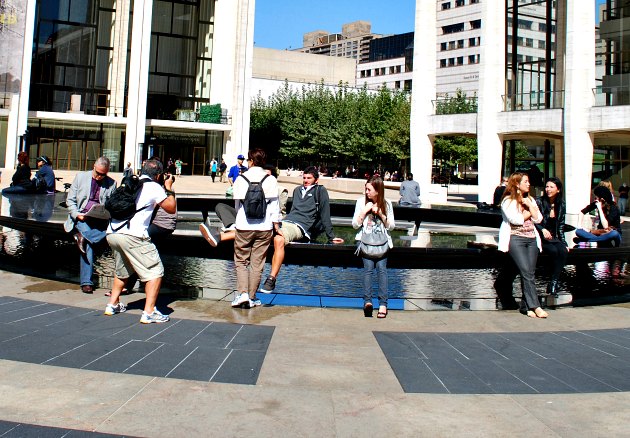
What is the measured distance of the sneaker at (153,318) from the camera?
25.9ft

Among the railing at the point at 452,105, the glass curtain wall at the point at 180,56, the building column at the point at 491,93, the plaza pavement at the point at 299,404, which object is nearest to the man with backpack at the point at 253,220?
the plaza pavement at the point at 299,404

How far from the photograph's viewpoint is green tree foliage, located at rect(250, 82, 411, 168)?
75.8 meters

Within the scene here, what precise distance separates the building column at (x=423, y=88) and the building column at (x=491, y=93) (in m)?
4.04

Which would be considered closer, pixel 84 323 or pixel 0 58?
pixel 84 323

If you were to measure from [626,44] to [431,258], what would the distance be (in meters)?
36.3

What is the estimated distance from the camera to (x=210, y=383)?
19.2ft

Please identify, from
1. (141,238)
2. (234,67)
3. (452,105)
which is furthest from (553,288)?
(234,67)

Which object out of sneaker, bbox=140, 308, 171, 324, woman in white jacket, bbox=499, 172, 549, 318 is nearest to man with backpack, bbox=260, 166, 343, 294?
sneaker, bbox=140, 308, 171, 324

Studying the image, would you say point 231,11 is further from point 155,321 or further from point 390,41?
point 390,41

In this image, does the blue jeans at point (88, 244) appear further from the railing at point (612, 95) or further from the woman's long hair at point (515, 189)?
the railing at point (612, 95)

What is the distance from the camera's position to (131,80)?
60156 mm

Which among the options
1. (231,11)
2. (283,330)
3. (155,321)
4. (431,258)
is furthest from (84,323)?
(231,11)

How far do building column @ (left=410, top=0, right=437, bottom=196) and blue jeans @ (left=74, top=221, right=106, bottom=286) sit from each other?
33.6m

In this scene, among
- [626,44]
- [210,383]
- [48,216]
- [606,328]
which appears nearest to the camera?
[210,383]
